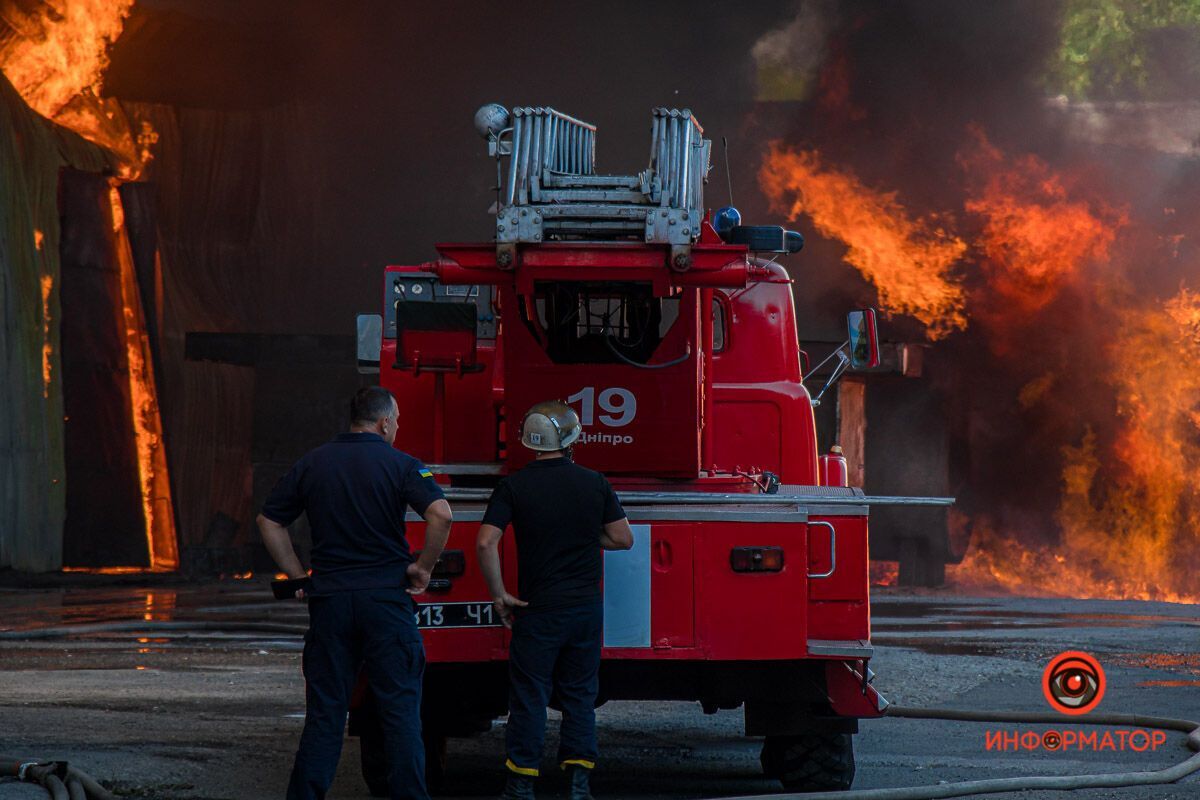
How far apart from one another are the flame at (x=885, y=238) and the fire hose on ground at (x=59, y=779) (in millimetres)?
18331

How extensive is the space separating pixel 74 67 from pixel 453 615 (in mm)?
19044

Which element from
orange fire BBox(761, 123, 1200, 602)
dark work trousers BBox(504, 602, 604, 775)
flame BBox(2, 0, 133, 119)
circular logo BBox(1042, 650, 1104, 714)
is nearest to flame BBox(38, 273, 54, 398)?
flame BBox(2, 0, 133, 119)

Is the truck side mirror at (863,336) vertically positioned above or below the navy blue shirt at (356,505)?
above

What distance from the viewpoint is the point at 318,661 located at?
19.8ft

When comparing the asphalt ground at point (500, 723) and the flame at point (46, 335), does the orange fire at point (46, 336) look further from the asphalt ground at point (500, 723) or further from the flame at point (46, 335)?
the asphalt ground at point (500, 723)

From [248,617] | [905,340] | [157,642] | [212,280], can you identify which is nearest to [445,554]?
[157,642]

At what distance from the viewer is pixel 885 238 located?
23984 millimetres

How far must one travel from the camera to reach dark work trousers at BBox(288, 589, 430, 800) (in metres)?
5.96

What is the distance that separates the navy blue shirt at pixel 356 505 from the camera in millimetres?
6086

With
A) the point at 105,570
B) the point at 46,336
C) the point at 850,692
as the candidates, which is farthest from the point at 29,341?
the point at 850,692

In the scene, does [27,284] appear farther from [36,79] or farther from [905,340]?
[905,340]

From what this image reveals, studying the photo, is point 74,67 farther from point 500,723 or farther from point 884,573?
point 500,723

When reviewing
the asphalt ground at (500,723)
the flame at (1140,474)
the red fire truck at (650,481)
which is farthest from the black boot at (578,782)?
the flame at (1140,474)

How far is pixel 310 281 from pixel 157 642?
41.9ft
